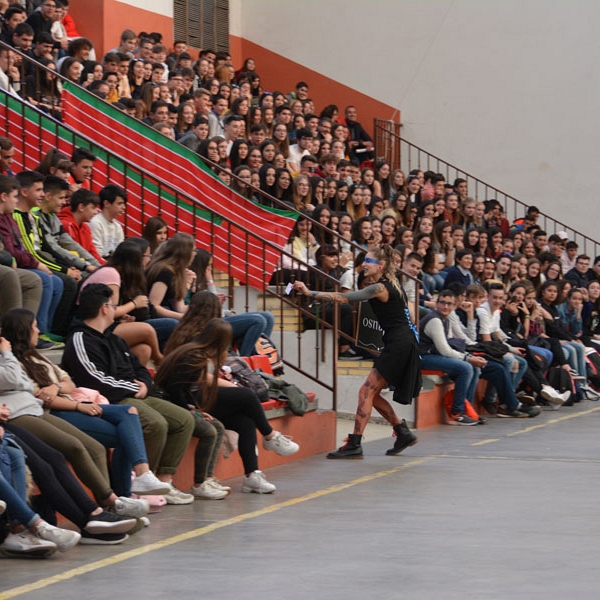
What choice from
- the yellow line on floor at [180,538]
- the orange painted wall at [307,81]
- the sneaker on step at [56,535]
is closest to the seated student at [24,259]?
the yellow line on floor at [180,538]

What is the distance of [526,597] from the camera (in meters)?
5.96

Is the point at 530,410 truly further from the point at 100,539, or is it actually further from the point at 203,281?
the point at 100,539

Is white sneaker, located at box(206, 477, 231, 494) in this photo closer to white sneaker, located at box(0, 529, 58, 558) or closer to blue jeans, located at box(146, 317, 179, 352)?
blue jeans, located at box(146, 317, 179, 352)

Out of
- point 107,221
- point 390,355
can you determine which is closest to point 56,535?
point 390,355

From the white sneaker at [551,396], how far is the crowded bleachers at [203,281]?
0.06ft

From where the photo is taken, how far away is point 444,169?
23547 mm

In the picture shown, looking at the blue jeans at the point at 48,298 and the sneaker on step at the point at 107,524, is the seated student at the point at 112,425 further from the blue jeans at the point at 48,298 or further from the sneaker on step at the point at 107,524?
the blue jeans at the point at 48,298

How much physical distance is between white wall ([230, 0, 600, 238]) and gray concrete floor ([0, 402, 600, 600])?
42.1 feet

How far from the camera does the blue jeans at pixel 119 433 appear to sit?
25.4 ft

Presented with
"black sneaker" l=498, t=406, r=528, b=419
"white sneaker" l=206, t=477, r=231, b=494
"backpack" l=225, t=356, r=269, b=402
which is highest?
"backpack" l=225, t=356, r=269, b=402

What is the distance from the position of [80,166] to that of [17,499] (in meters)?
5.78

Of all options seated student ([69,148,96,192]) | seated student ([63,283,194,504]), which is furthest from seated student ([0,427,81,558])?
seated student ([69,148,96,192])

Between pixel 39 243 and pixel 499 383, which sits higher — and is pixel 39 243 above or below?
above

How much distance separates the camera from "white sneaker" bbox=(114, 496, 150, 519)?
740 centimetres
